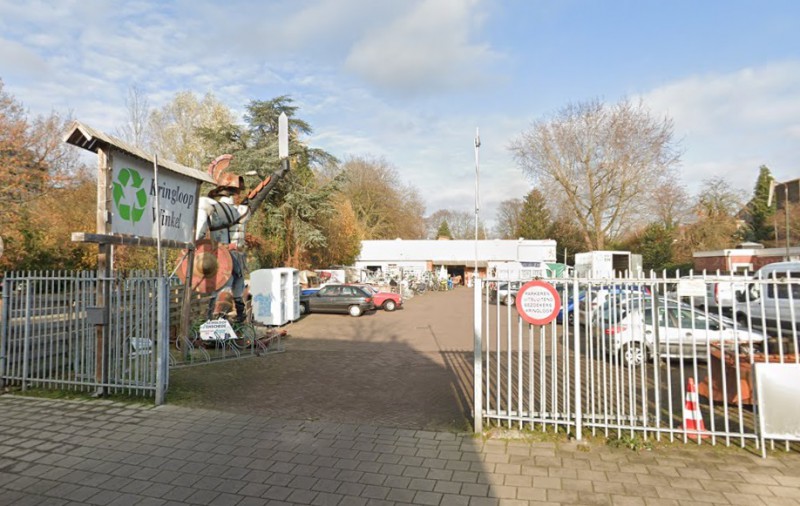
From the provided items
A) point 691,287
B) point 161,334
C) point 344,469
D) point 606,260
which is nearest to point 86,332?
point 161,334

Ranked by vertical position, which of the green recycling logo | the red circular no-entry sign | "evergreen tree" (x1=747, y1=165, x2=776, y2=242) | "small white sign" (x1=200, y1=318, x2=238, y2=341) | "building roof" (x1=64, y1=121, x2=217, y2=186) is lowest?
"small white sign" (x1=200, y1=318, x2=238, y2=341)

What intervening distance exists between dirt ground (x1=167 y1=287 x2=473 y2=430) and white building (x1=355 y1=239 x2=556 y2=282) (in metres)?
35.8

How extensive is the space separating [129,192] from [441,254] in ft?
155

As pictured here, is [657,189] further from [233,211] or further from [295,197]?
[233,211]

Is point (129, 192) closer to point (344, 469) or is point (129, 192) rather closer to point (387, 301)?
point (344, 469)

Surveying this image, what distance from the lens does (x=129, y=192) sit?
308 inches

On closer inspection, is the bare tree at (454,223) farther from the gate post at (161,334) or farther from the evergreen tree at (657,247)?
the gate post at (161,334)

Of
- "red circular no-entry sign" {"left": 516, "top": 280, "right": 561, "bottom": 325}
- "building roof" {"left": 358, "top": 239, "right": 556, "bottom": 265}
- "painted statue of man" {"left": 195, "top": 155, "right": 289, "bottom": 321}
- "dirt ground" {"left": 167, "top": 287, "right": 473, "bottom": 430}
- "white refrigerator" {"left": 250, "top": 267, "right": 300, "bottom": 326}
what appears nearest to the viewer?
"red circular no-entry sign" {"left": 516, "top": 280, "right": 561, "bottom": 325}

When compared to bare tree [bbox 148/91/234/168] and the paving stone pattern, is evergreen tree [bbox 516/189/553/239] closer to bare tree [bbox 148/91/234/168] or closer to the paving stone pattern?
bare tree [bbox 148/91/234/168]

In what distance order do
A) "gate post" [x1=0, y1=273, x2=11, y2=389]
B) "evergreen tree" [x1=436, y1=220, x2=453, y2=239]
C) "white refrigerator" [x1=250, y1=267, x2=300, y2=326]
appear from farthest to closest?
"evergreen tree" [x1=436, y1=220, x2=453, y2=239]
"white refrigerator" [x1=250, y1=267, x2=300, y2=326]
"gate post" [x1=0, y1=273, x2=11, y2=389]

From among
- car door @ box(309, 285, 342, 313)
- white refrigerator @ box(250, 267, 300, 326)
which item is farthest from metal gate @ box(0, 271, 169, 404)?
car door @ box(309, 285, 342, 313)

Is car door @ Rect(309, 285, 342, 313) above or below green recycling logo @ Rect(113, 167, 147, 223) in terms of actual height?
below

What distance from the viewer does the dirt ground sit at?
6742 millimetres

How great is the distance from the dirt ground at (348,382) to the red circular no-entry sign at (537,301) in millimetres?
1651
